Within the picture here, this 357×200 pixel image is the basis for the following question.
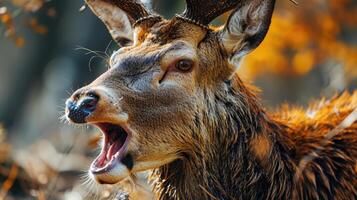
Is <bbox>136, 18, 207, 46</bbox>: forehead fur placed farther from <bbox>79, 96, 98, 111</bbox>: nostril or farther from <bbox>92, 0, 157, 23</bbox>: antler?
<bbox>79, 96, 98, 111</bbox>: nostril

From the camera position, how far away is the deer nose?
7.13 metres

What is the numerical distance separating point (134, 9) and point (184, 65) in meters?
0.80

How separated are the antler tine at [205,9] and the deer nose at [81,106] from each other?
1038 millimetres

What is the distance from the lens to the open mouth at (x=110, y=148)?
724 cm

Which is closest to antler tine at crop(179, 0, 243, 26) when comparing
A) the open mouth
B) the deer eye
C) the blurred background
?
the deer eye

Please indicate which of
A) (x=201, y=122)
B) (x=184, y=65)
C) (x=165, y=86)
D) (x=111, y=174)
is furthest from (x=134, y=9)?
(x=111, y=174)

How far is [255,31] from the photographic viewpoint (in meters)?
7.80

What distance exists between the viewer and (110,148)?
7352mm

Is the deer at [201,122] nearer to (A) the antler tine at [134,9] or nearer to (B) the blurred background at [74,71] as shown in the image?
(A) the antler tine at [134,9]

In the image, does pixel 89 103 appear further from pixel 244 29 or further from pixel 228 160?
pixel 244 29

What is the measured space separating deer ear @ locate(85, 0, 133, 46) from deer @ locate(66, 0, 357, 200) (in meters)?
0.16

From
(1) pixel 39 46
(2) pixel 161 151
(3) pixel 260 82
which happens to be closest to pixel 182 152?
(2) pixel 161 151

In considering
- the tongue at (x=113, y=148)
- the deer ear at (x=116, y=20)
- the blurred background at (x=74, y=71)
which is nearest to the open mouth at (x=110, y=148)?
the tongue at (x=113, y=148)

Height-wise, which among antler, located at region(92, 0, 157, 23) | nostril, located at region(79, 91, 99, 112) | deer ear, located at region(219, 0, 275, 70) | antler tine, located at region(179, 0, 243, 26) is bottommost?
deer ear, located at region(219, 0, 275, 70)
